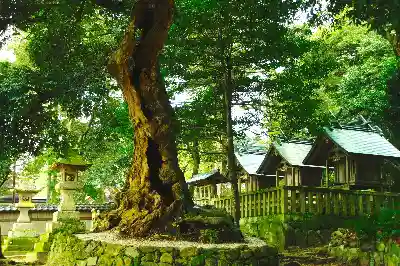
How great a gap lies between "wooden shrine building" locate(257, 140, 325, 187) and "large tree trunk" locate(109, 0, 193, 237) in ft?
41.0

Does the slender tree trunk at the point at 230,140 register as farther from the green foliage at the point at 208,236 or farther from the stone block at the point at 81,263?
the stone block at the point at 81,263

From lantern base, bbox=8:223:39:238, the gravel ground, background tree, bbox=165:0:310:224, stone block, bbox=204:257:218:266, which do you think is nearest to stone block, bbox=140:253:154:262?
the gravel ground

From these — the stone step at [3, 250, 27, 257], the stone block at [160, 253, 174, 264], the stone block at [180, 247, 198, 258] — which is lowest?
the stone step at [3, 250, 27, 257]

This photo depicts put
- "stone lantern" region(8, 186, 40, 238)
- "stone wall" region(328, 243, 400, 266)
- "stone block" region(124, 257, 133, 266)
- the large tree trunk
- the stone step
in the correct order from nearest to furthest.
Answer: "stone block" region(124, 257, 133, 266), the large tree trunk, "stone wall" region(328, 243, 400, 266), the stone step, "stone lantern" region(8, 186, 40, 238)

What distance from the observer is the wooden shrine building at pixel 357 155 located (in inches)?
760

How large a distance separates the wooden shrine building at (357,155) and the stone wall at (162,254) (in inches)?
443

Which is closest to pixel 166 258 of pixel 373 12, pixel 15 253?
pixel 373 12

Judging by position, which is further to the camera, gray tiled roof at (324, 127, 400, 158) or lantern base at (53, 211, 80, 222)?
gray tiled roof at (324, 127, 400, 158)

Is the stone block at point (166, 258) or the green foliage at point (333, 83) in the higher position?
the green foliage at point (333, 83)

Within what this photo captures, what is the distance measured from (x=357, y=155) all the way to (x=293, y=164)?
363 centimetres

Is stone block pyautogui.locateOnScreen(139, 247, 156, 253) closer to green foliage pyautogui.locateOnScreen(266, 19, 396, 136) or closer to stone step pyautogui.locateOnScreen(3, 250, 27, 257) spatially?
green foliage pyautogui.locateOnScreen(266, 19, 396, 136)

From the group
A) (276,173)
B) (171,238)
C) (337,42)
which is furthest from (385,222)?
(337,42)

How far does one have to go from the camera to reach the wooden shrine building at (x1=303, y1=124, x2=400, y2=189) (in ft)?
63.3

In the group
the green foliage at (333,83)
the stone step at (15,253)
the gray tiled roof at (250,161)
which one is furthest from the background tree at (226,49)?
the gray tiled roof at (250,161)
